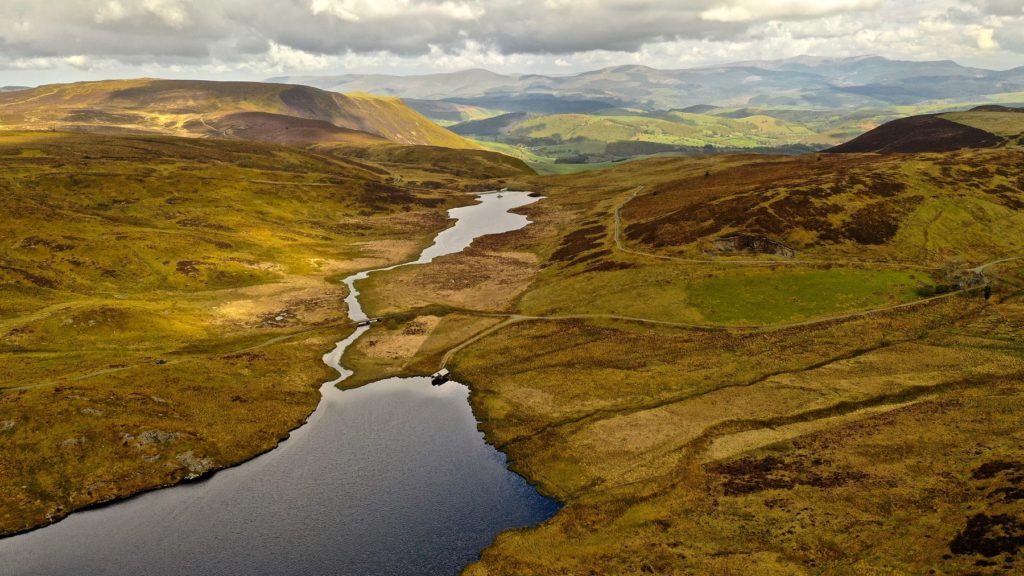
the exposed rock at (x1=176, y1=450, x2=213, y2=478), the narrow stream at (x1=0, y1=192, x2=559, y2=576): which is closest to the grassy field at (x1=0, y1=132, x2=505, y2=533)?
the exposed rock at (x1=176, y1=450, x2=213, y2=478)

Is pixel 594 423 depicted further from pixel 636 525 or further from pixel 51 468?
pixel 51 468

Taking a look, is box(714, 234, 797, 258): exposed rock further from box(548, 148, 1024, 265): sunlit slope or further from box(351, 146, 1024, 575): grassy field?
box(351, 146, 1024, 575): grassy field

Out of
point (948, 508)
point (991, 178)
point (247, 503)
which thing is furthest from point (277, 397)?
point (991, 178)

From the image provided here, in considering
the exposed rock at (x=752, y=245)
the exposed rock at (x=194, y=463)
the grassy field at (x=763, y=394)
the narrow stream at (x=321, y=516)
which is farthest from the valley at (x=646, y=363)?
the narrow stream at (x=321, y=516)

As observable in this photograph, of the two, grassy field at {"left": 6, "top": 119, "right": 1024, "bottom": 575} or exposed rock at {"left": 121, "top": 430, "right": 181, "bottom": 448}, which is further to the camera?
exposed rock at {"left": 121, "top": 430, "right": 181, "bottom": 448}

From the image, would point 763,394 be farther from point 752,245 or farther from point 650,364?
point 752,245

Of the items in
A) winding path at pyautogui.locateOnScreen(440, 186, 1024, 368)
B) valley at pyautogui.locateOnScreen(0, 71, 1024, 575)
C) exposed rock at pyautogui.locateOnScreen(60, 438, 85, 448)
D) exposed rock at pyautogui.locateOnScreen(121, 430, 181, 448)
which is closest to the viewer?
valley at pyautogui.locateOnScreen(0, 71, 1024, 575)

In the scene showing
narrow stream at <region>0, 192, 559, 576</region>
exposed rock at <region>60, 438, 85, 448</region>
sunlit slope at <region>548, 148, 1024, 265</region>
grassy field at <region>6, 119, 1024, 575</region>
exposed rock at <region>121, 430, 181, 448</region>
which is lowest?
narrow stream at <region>0, 192, 559, 576</region>
